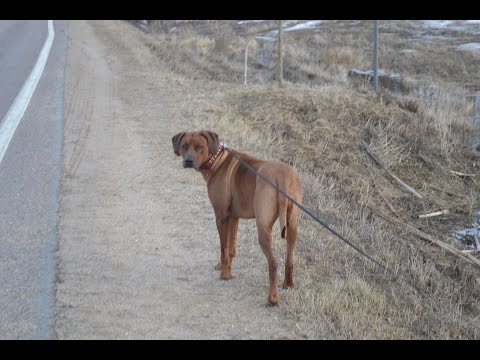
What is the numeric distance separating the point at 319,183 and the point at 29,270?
19.7 ft

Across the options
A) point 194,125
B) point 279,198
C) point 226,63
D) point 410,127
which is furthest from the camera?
point 226,63

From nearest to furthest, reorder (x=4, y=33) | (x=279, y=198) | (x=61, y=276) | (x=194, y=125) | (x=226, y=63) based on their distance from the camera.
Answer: (x=279, y=198), (x=61, y=276), (x=194, y=125), (x=226, y=63), (x=4, y=33)

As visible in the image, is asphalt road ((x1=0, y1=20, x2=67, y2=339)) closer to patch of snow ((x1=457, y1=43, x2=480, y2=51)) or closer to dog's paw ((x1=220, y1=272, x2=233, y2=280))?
dog's paw ((x1=220, y1=272, x2=233, y2=280))

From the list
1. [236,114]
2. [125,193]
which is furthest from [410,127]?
[125,193]

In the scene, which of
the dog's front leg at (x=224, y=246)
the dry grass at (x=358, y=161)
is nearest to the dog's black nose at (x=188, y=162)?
the dog's front leg at (x=224, y=246)

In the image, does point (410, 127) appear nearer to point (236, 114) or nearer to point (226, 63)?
point (236, 114)

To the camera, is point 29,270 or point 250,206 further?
point 29,270

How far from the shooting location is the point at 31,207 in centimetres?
879

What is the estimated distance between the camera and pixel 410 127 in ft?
51.9

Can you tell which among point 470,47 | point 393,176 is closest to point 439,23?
point 470,47

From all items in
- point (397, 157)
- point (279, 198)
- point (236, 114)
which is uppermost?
point (279, 198)

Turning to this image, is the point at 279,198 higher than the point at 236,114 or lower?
higher

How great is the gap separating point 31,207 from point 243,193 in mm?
3564

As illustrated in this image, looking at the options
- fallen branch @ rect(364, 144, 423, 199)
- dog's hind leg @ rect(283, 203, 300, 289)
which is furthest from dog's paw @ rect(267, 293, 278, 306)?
fallen branch @ rect(364, 144, 423, 199)
